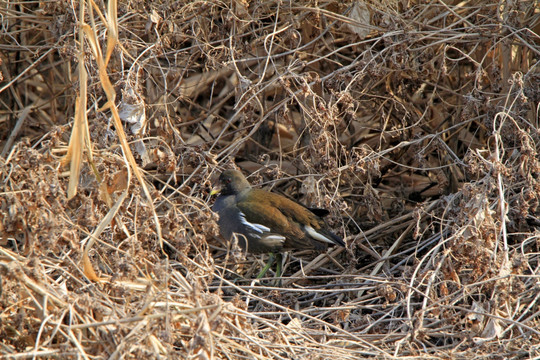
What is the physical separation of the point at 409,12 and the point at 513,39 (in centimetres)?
77

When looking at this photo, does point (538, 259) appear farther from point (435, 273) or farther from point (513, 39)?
point (513, 39)

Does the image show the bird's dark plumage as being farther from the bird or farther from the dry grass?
the dry grass

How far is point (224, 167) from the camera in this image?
15.8 ft

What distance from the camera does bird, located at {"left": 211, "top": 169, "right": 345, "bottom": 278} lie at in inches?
181

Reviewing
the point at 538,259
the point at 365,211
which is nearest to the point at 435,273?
the point at 538,259

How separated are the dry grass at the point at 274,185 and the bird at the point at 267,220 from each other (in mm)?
117

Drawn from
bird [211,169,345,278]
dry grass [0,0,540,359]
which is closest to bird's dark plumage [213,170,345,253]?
bird [211,169,345,278]

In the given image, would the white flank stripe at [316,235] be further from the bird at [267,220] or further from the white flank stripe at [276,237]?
the white flank stripe at [276,237]

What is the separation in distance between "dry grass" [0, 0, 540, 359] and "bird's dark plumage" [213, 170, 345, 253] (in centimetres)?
13

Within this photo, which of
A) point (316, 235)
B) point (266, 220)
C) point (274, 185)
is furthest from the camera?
point (274, 185)

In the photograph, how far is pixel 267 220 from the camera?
4.66 metres

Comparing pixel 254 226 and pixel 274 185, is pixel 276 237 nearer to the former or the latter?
pixel 254 226

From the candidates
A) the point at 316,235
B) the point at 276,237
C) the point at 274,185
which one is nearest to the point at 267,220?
the point at 276,237

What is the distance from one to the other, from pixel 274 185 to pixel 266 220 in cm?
54
